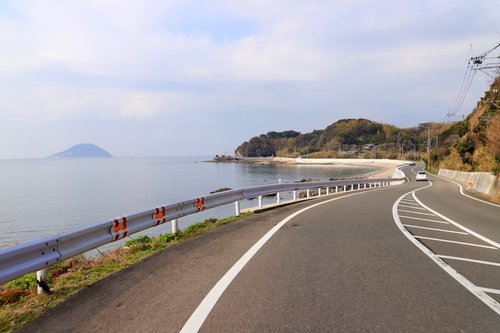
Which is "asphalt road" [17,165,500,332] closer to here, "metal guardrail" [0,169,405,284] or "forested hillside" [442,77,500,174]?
"metal guardrail" [0,169,405,284]

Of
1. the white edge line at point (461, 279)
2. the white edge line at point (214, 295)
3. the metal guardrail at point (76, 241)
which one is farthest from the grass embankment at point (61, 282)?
the white edge line at point (461, 279)

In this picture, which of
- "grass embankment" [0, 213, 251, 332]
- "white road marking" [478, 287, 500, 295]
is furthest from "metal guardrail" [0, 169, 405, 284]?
"white road marking" [478, 287, 500, 295]

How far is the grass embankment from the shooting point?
16.1 feet

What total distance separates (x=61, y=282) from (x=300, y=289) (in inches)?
151

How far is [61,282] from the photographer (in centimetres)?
632

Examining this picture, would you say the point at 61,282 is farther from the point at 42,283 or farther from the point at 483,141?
the point at 483,141

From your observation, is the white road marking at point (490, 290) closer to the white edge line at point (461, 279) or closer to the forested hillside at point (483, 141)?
the white edge line at point (461, 279)

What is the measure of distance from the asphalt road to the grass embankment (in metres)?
0.33

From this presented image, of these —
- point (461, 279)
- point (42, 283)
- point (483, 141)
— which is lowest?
point (461, 279)

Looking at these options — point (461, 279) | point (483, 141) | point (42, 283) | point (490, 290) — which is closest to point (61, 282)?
point (42, 283)

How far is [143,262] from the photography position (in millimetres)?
7223

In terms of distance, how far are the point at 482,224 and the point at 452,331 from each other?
991 cm

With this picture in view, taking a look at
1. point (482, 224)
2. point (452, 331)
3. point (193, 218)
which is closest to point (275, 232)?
point (452, 331)

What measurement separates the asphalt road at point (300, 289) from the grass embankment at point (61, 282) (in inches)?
13.1
